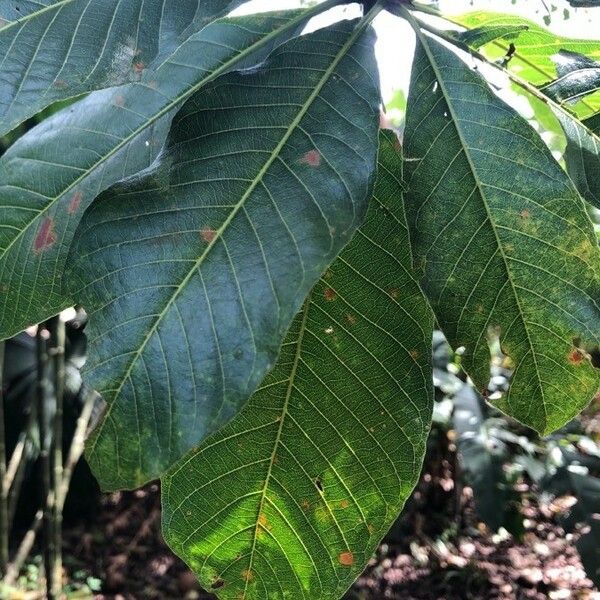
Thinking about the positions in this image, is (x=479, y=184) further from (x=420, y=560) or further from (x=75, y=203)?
(x=420, y=560)

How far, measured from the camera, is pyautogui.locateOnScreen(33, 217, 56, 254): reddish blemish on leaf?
659 millimetres

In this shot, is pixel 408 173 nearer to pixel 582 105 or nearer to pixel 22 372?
pixel 582 105

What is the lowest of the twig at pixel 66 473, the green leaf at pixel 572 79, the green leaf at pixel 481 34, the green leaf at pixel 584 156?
the twig at pixel 66 473

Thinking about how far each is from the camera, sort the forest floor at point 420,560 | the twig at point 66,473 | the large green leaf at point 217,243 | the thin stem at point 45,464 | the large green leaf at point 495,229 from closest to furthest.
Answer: the large green leaf at point 217,243 < the large green leaf at point 495,229 < the thin stem at point 45,464 < the twig at point 66,473 < the forest floor at point 420,560

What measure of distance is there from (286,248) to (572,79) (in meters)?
0.39

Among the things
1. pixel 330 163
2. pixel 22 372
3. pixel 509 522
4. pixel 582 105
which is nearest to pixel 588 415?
pixel 509 522

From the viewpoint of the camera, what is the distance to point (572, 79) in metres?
0.68

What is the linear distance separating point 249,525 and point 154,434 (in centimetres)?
25

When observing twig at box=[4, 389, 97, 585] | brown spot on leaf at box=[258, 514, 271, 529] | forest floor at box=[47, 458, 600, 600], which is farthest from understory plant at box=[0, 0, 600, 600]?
forest floor at box=[47, 458, 600, 600]

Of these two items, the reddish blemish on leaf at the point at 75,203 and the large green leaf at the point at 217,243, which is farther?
the reddish blemish on leaf at the point at 75,203

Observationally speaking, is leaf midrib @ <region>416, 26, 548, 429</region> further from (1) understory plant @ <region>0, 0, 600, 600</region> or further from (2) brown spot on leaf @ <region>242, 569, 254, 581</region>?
(2) brown spot on leaf @ <region>242, 569, 254, 581</region>

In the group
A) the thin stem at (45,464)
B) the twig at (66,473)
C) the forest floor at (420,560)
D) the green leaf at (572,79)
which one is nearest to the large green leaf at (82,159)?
the green leaf at (572,79)

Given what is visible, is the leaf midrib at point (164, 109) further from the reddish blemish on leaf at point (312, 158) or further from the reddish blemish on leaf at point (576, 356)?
the reddish blemish on leaf at point (576, 356)

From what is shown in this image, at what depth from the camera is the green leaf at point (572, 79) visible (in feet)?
2.19
